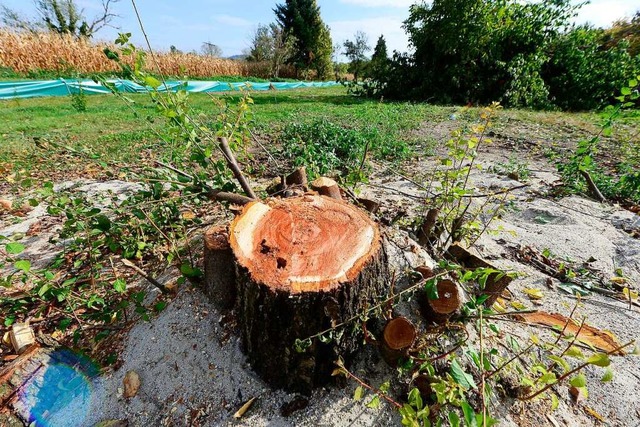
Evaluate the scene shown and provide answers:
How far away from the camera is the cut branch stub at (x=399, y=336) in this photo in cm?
128

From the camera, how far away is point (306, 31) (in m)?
25.1

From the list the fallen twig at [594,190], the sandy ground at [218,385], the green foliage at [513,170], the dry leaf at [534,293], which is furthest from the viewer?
the green foliage at [513,170]

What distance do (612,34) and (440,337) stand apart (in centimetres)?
1479

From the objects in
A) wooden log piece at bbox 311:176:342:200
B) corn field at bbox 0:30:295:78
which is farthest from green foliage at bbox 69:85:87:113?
corn field at bbox 0:30:295:78

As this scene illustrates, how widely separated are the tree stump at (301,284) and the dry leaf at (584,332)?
2.65 feet

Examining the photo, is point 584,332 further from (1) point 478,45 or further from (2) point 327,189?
(1) point 478,45

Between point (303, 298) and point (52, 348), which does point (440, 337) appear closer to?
point (303, 298)

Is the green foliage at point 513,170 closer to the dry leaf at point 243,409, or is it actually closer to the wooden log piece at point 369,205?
the wooden log piece at point 369,205

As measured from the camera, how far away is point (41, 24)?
20.6 m

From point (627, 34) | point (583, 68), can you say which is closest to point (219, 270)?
point (583, 68)

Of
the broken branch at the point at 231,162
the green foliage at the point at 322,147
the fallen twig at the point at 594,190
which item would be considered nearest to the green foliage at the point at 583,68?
the fallen twig at the point at 594,190

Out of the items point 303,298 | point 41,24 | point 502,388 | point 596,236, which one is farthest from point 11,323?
point 41,24

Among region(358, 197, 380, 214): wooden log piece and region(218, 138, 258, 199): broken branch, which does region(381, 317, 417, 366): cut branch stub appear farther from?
region(218, 138, 258, 199): broken branch

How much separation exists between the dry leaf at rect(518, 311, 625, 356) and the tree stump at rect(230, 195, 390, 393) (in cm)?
81
